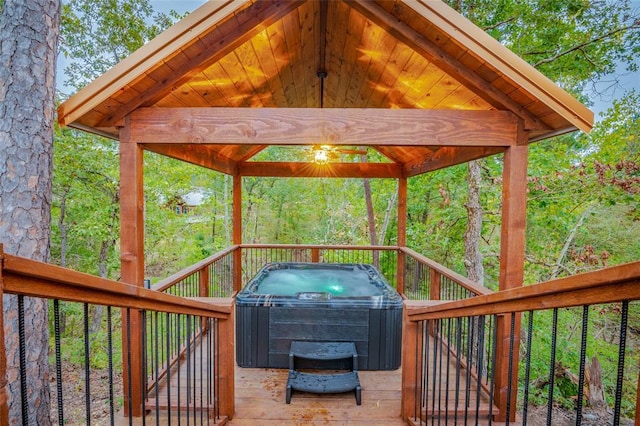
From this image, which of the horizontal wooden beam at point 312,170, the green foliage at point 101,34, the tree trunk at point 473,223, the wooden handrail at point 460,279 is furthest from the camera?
the green foliage at point 101,34

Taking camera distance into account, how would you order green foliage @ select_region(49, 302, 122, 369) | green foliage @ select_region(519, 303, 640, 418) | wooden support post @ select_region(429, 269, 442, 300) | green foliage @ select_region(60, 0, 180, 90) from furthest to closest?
green foliage @ select_region(49, 302, 122, 369) → green foliage @ select_region(60, 0, 180, 90) → green foliage @ select_region(519, 303, 640, 418) → wooden support post @ select_region(429, 269, 442, 300)

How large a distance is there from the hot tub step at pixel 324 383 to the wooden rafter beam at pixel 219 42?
2728 millimetres

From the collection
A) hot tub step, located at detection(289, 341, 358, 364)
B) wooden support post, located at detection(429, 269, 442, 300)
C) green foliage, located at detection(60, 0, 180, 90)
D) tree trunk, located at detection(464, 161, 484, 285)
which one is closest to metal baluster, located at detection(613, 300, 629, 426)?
hot tub step, located at detection(289, 341, 358, 364)

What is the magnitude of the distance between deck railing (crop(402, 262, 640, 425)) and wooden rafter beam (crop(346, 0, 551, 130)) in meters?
1.56

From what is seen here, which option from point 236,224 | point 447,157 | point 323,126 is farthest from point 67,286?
point 236,224

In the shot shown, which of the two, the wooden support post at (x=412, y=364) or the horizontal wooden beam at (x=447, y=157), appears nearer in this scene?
the wooden support post at (x=412, y=364)

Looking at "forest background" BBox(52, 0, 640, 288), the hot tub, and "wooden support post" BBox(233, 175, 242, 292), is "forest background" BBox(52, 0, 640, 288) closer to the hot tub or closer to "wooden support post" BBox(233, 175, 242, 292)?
the hot tub

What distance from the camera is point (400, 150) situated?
4957 millimetres

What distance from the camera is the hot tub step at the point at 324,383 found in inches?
111

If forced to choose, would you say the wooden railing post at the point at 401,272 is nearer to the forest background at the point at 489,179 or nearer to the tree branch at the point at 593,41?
the forest background at the point at 489,179

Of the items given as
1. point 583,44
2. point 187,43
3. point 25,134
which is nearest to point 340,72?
point 187,43

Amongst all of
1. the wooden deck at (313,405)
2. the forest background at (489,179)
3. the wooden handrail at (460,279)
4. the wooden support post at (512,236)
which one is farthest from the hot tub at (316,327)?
the forest background at (489,179)

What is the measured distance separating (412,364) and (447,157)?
8.19 feet

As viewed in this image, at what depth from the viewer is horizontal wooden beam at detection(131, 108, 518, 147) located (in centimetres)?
260
